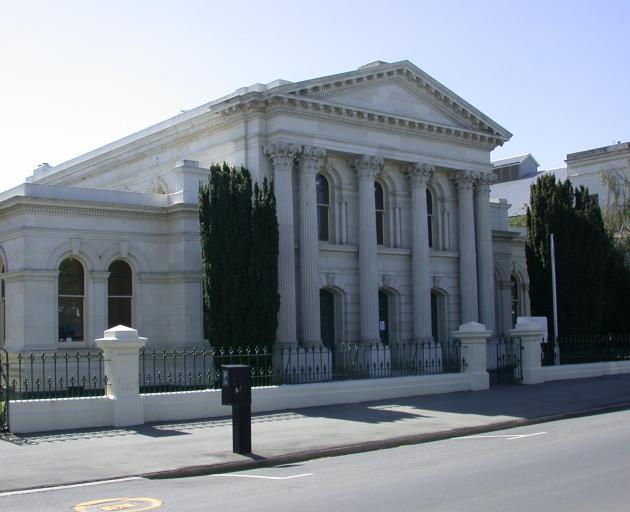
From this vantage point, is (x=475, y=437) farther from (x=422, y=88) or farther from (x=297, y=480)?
(x=422, y=88)

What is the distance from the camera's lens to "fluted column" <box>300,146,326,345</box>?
28.8 meters

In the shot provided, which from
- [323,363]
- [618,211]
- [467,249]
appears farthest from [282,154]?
[618,211]

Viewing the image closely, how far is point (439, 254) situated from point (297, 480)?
77.4 feet

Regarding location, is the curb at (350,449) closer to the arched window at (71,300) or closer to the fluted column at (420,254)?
the fluted column at (420,254)

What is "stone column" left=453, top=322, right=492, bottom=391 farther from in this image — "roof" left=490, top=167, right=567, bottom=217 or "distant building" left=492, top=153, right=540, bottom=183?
"distant building" left=492, top=153, right=540, bottom=183

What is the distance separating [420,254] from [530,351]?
24.2ft

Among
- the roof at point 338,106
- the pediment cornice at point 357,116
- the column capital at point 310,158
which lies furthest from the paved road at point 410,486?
the roof at point 338,106

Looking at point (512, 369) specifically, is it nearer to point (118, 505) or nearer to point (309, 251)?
point (309, 251)

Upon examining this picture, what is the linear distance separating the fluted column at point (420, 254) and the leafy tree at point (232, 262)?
28.7ft

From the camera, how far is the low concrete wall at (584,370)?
1076 inches

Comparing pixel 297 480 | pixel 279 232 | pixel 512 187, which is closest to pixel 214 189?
pixel 279 232

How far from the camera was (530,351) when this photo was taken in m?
26.4

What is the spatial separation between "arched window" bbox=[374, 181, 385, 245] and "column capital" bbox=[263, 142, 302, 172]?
5090 mm

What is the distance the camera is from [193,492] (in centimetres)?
1070
